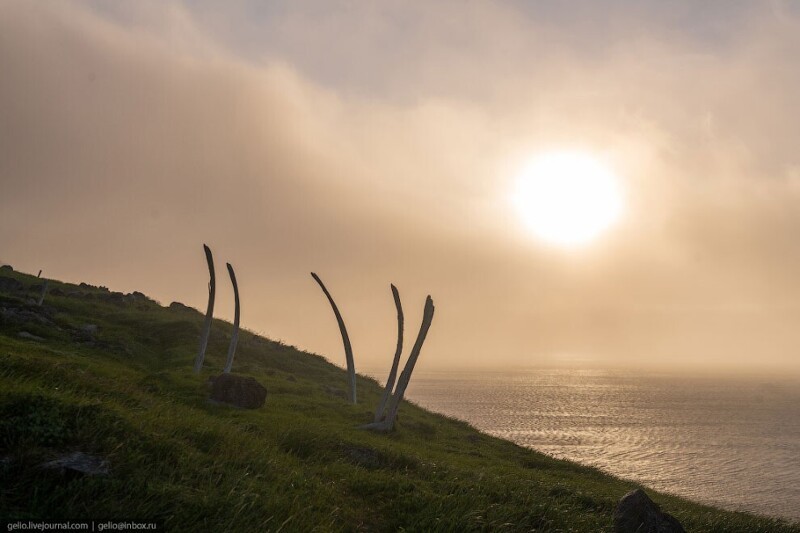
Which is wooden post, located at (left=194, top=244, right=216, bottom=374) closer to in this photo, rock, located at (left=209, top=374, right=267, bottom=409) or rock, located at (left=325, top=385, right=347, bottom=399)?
rock, located at (left=209, top=374, right=267, bottom=409)

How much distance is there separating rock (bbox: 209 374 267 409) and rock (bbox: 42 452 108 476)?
1652 centimetres

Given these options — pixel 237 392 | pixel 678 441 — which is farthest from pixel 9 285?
pixel 678 441

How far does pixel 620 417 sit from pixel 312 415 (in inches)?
3565

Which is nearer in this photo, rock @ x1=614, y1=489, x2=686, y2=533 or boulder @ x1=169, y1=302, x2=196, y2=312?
rock @ x1=614, y1=489, x2=686, y2=533

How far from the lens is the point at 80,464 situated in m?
8.75

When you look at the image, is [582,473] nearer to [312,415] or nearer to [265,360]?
[312,415]

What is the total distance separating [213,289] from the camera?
1491 inches

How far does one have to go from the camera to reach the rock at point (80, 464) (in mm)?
8539

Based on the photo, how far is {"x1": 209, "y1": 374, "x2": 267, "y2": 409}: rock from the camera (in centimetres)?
2531

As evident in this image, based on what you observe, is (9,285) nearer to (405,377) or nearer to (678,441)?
(405,377)

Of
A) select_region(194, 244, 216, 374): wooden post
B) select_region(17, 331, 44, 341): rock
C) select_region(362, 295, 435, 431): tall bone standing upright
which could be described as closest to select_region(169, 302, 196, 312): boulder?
select_region(194, 244, 216, 374): wooden post

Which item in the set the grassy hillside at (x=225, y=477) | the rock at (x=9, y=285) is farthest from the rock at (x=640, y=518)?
the rock at (x=9, y=285)

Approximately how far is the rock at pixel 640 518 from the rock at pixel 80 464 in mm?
12221

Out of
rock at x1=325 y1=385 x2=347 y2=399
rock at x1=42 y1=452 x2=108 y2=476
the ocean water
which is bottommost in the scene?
the ocean water
